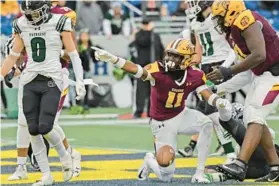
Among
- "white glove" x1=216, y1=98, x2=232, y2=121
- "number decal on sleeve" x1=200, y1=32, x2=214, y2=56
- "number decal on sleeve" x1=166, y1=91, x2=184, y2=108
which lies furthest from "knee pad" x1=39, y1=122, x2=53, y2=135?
"number decal on sleeve" x1=200, y1=32, x2=214, y2=56

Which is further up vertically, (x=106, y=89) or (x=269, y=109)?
(x=269, y=109)

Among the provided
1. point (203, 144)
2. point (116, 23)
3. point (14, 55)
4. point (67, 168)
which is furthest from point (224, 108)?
point (116, 23)

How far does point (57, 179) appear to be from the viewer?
9188mm

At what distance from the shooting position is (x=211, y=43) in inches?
449

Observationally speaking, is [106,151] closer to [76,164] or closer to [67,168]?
[76,164]

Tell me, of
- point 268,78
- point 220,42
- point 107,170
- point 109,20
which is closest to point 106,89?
point 109,20

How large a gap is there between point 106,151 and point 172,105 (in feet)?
10.9

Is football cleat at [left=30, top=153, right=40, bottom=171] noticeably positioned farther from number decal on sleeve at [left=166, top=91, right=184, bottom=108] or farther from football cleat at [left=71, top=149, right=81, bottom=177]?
number decal on sleeve at [left=166, top=91, right=184, bottom=108]

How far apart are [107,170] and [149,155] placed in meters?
1.14

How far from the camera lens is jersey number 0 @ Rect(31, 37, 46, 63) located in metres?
8.70

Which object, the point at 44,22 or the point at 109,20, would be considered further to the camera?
the point at 109,20

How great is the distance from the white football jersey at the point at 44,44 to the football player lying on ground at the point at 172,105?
2.12 ft

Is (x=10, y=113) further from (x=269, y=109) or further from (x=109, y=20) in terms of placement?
(x=269, y=109)

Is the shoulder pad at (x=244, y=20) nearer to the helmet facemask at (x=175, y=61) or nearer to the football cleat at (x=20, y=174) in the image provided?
the helmet facemask at (x=175, y=61)
